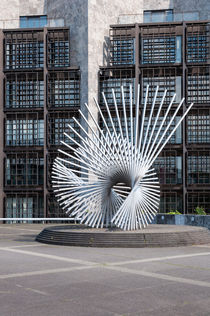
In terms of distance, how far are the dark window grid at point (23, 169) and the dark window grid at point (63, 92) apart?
199 inches

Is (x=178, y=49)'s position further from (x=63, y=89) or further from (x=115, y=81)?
(x=63, y=89)

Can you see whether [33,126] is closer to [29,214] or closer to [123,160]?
[29,214]

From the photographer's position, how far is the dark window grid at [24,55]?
133ft

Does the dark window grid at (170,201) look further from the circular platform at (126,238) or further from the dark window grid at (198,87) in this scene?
the circular platform at (126,238)

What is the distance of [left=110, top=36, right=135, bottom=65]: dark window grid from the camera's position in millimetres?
39750

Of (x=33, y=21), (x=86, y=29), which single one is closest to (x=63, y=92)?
(x=86, y=29)

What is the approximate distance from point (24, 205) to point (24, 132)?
6397mm

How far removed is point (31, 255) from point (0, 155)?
25198 mm

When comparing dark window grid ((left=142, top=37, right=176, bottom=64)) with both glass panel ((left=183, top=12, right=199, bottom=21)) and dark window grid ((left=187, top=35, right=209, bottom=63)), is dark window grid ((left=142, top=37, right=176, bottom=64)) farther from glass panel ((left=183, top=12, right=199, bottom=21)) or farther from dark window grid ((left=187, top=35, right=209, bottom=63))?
glass panel ((left=183, top=12, right=199, bottom=21))

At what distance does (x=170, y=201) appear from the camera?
128ft

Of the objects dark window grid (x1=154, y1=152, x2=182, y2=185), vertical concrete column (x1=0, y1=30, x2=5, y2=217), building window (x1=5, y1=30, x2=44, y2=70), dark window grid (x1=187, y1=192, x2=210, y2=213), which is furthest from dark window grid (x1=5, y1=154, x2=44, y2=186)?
dark window grid (x1=187, y1=192, x2=210, y2=213)

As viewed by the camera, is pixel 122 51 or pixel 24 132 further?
pixel 24 132

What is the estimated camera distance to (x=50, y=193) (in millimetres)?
38969

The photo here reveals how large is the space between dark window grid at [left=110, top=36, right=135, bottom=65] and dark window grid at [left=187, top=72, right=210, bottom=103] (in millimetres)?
5350
